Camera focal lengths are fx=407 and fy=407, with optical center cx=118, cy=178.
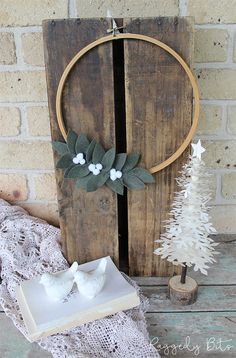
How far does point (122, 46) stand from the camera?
628mm

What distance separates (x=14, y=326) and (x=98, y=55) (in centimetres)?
44

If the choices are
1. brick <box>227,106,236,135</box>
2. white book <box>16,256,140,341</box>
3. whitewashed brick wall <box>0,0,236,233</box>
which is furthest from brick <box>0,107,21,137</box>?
brick <box>227,106,236,135</box>

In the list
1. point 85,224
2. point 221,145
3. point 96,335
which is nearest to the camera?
point 96,335

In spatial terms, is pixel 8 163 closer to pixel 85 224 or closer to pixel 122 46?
pixel 85 224

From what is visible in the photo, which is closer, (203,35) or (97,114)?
(97,114)

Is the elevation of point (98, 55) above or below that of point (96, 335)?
above

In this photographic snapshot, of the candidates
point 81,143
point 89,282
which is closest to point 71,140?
point 81,143

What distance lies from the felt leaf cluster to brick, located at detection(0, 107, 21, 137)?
0.21m

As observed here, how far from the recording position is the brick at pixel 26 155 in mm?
848

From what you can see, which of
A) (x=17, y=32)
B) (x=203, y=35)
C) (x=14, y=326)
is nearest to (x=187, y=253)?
(x=14, y=326)

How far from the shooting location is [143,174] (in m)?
0.66

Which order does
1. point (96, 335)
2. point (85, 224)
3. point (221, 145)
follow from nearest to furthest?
point (96, 335) < point (85, 224) < point (221, 145)

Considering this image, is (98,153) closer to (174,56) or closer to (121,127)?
(121,127)

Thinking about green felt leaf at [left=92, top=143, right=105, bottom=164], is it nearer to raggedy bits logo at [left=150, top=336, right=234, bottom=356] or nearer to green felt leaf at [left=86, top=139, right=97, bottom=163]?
green felt leaf at [left=86, top=139, right=97, bottom=163]
